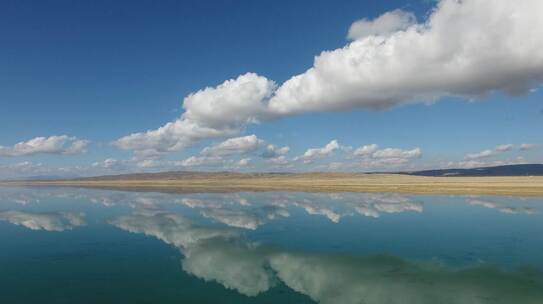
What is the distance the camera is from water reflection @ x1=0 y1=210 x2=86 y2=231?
4216 cm

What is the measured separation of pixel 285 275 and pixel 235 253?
652cm

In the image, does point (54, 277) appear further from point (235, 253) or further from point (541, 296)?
point (541, 296)

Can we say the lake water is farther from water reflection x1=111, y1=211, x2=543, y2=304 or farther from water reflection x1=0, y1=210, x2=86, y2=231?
water reflection x1=0, y1=210, x2=86, y2=231

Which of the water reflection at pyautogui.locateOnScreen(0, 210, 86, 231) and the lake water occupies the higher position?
the water reflection at pyautogui.locateOnScreen(0, 210, 86, 231)

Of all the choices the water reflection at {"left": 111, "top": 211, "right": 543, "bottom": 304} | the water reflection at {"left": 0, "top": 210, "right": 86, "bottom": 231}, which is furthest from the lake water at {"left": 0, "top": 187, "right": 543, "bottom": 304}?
the water reflection at {"left": 0, "top": 210, "right": 86, "bottom": 231}

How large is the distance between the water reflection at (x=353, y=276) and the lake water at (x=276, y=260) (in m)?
0.06

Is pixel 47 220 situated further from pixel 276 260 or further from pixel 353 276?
pixel 353 276

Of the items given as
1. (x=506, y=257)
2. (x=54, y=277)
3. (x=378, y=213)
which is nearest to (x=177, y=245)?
(x=54, y=277)

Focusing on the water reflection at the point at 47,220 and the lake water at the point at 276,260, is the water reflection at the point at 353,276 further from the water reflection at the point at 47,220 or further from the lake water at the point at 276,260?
the water reflection at the point at 47,220

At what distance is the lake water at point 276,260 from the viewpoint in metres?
19.2

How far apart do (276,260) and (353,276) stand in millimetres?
5605

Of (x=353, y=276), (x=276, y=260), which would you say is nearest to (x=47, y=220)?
(x=276, y=260)

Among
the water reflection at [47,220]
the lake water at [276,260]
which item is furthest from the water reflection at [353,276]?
the water reflection at [47,220]

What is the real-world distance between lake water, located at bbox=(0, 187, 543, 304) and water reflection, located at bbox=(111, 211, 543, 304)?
59mm
